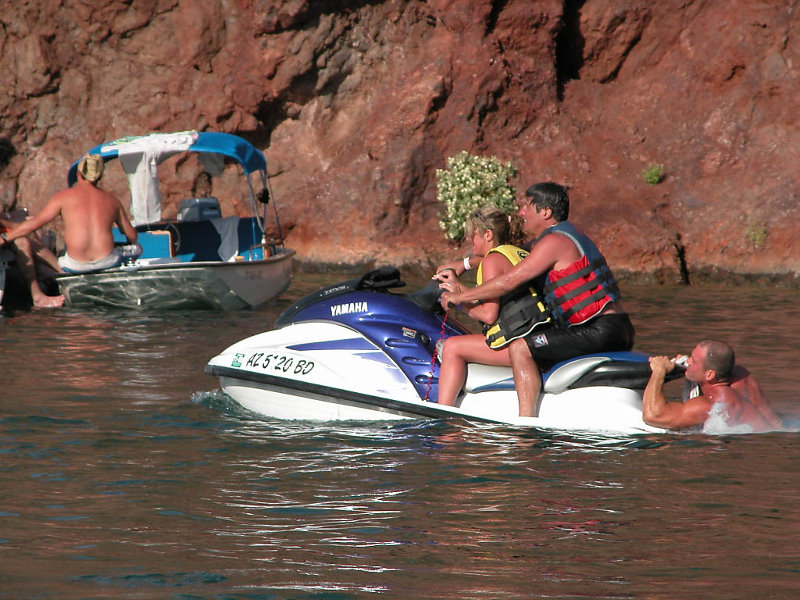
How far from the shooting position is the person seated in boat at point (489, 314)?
6270 millimetres

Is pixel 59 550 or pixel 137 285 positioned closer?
pixel 59 550

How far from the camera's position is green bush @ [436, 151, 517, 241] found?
1706 cm

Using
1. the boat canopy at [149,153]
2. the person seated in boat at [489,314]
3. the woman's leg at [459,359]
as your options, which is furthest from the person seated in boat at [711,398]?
the boat canopy at [149,153]

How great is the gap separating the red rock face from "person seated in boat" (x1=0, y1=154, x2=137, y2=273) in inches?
258

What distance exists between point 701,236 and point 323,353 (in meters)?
12.1

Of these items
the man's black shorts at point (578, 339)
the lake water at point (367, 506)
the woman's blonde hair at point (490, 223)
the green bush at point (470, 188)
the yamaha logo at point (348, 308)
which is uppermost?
the green bush at point (470, 188)

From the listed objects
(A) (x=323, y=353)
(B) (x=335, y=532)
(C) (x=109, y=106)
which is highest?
(C) (x=109, y=106)

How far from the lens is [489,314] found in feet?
20.8

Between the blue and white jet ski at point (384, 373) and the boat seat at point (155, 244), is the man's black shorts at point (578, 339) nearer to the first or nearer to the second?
the blue and white jet ski at point (384, 373)

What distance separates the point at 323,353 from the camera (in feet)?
22.1

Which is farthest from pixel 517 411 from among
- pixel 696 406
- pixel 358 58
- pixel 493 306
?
pixel 358 58

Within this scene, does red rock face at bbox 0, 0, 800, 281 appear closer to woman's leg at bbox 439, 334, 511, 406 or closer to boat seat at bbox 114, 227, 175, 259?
boat seat at bbox 114, 227, 175, 259

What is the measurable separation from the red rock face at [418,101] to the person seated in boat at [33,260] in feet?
19.8

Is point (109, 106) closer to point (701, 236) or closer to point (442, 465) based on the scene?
point (701, 236)
